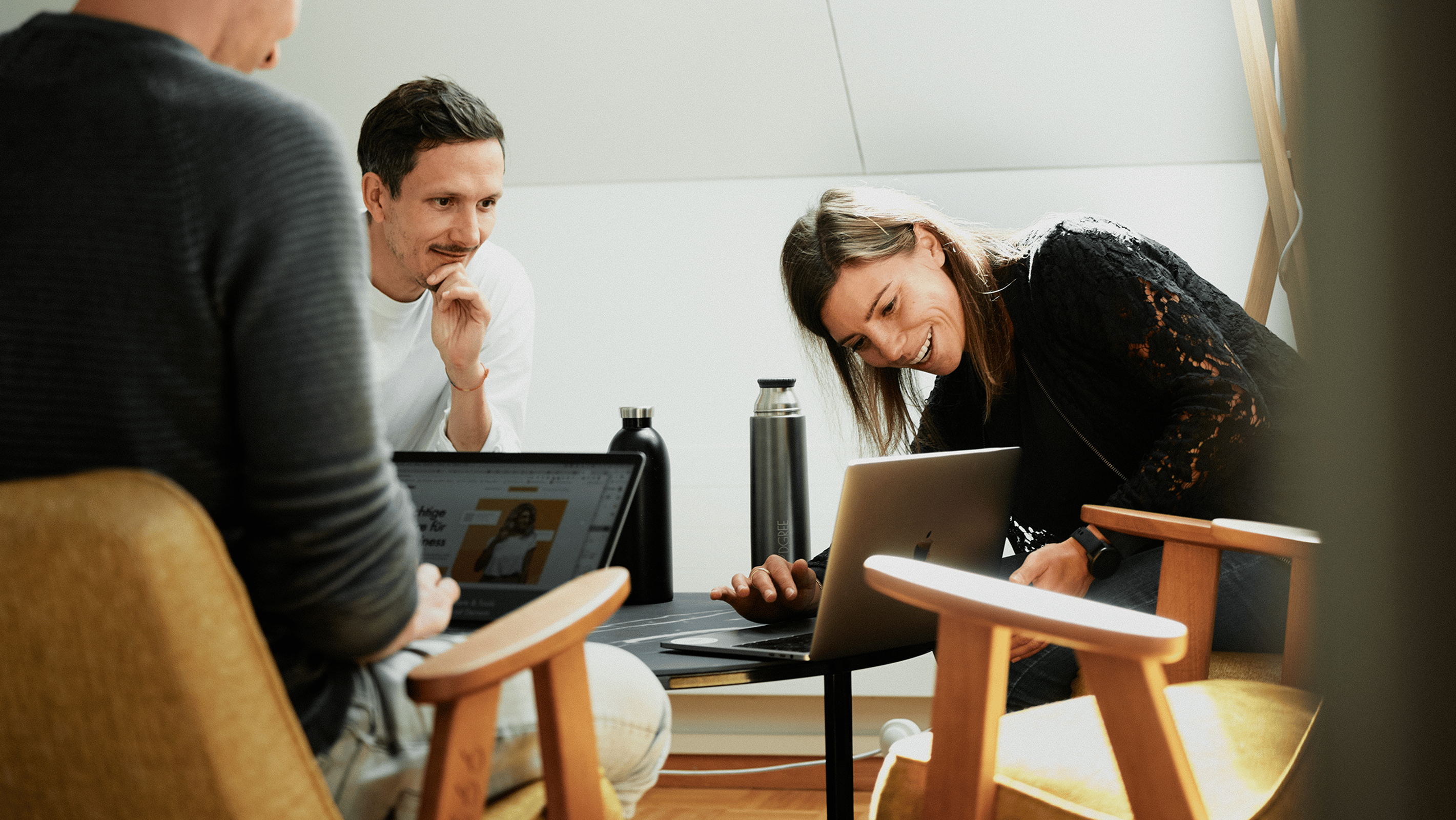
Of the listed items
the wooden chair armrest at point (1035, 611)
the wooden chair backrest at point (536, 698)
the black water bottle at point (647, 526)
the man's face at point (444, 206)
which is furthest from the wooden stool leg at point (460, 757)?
the man's face at point (444, 206)

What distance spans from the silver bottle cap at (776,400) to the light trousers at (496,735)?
76 centimetres

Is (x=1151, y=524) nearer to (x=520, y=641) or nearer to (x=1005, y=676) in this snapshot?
(x=1005, y=676)

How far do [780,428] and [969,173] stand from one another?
3.93 feet

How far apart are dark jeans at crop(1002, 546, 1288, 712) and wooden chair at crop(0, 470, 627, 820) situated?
1.04 metres

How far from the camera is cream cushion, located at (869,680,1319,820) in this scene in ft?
2.83

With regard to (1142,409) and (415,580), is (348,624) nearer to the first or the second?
(415,580)

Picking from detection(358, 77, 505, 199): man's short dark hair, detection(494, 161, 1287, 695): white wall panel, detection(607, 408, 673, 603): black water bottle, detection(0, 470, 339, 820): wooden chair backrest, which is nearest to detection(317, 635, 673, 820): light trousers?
detection(0, 470, 339, 820): wooden chair backrest

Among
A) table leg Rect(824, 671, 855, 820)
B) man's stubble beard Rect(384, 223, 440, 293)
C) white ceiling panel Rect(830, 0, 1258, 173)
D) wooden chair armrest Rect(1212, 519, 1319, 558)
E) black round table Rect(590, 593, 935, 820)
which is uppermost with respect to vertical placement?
white ceiling panel Rect(830, 0, 1258, 173)

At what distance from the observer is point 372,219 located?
1944mm

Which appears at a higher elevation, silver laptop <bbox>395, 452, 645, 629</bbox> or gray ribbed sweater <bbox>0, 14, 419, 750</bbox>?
gray ribbed sweater <bbox>0, 14, 419, 750</bbox>

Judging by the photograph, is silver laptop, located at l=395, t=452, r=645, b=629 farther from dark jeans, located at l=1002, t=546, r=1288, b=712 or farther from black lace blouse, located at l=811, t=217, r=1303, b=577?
dark jeans, located at l=1002, t=546, r=1288, b=712

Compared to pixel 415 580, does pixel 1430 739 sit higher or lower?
higher

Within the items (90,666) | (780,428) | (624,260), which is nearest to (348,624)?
(90,666)

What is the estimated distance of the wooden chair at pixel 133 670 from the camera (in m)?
0.54
